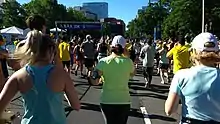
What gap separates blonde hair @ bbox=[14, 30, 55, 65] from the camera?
3432 mm

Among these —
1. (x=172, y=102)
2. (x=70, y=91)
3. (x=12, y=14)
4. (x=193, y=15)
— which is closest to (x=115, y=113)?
(x=70, y=91)

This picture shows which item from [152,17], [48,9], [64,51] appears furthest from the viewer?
[48,9]

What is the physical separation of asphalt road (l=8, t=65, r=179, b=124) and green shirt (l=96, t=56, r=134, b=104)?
134 inches

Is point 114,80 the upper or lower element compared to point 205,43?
lower

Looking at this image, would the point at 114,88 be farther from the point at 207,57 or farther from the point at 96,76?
the point at 207,57

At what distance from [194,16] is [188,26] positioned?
136 cm

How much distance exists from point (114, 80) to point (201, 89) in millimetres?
2108

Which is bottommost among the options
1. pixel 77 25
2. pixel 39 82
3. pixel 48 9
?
pixel 39 82

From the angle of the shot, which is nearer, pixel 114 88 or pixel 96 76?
pixel 114 88

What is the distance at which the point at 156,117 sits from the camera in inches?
374

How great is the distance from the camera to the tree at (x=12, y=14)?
3585 inches

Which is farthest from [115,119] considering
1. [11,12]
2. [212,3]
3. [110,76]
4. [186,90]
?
[11,12]

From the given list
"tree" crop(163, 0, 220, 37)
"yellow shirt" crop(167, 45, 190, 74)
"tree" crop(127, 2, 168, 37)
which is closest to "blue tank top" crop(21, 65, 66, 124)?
"yellow shirt" crop(167, 45, 190, 74)

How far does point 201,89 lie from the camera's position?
3416mm
